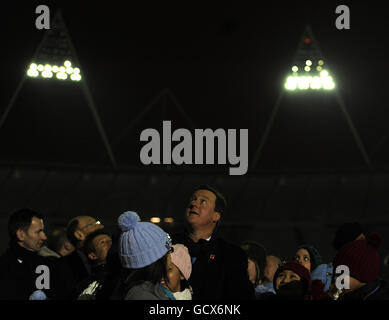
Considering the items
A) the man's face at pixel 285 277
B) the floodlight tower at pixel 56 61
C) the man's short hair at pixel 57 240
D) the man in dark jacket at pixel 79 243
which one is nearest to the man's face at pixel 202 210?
the man's face at pixel 285 277

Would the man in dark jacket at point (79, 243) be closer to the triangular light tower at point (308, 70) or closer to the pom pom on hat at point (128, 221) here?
the pom pom on hat at point (128, 221)

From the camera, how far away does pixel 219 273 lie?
403 cm

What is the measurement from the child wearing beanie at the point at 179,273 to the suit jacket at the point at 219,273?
313 mm

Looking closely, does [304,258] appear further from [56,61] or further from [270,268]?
[56,61]

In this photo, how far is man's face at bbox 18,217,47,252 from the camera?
4.99 meters

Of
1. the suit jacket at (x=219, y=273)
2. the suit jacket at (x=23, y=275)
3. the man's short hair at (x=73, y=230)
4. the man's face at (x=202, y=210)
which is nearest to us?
the suit jacket at (x=219, y=273)

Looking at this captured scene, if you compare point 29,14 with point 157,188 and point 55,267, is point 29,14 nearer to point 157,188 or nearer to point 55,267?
point 157,188

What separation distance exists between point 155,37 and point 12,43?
2715mm

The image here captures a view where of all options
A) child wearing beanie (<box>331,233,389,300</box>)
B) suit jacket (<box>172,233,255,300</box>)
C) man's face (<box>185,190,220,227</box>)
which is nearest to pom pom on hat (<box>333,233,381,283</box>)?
child wearing beanie (<box>331,233,389,300</box>)

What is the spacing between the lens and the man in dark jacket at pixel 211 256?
3984 millimetres

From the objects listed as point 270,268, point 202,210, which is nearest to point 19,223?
point 202,210

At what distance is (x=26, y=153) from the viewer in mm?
15906

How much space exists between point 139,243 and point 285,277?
944 mm
